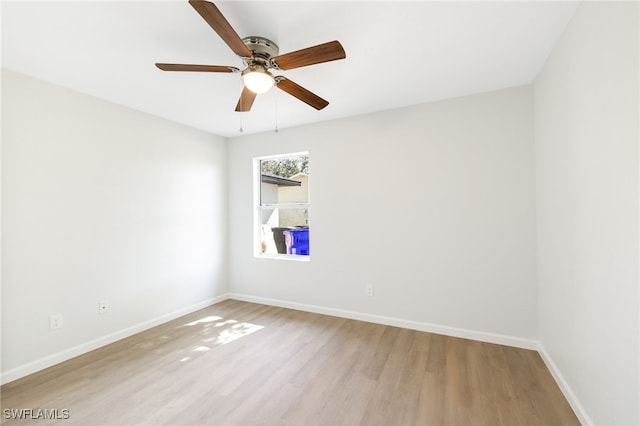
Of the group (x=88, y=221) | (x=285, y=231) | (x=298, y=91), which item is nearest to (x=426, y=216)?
(x=298, y=91)

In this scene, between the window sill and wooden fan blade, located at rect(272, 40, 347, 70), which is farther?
the window sill

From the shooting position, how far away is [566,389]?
1800mm

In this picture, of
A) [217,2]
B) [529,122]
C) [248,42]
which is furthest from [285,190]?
[529,122]

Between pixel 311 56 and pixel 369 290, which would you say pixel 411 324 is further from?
pixel 311 56

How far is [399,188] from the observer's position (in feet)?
9.80

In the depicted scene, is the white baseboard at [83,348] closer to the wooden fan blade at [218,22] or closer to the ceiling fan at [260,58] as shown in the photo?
the ceiling fan at [260,58]

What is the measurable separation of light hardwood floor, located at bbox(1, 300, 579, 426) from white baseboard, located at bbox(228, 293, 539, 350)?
8cm

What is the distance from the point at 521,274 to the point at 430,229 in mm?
872

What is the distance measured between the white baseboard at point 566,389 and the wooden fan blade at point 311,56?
96.7 inches

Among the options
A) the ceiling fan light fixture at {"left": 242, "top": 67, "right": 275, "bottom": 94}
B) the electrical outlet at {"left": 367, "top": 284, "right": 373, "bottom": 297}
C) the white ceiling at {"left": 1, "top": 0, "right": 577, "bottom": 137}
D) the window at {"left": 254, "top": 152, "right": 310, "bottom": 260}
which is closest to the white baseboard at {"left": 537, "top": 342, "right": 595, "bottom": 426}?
the electrical outlet at {"left": 367, "top": 284, "right": 373, "bottom": 297}

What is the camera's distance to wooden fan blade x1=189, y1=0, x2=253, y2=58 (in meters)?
1.13

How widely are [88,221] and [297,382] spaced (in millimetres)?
2402

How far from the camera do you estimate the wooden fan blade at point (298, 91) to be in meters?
1.86

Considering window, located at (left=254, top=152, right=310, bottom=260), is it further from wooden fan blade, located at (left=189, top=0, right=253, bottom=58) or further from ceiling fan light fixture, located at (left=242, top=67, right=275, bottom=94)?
wooden fan blade, located at (left=189, top=0, right=253, bottom=58)
